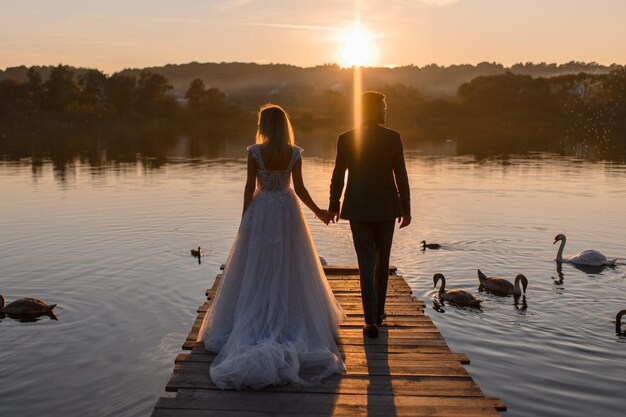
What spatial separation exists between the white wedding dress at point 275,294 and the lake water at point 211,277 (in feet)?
9.33

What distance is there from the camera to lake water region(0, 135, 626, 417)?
1159 centimetres

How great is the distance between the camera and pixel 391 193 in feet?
32.2

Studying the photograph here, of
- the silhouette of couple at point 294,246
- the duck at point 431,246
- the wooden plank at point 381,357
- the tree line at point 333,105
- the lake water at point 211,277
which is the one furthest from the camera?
the tree line at point 333,105

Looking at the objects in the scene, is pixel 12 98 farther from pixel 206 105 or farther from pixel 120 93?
pixel 206 105

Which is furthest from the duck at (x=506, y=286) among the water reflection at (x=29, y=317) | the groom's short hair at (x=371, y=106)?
the water reflection at (x=29, y=317)

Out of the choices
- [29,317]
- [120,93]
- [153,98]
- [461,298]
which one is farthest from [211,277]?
[120,93]

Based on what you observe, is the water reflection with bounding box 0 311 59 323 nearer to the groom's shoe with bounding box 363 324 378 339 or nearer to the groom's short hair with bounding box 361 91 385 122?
the groom's shoe with bounding box 363 324 378 339

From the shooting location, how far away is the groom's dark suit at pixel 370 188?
31.9 feet

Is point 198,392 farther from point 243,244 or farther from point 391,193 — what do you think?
point 391,193

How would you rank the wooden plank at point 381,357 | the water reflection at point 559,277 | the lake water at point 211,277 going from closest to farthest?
the wooden plank at point 381,357
the lake water at point 211,277
the water reflection at point 559,277

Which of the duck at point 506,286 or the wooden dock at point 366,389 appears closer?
the wooden dock at point 366,389

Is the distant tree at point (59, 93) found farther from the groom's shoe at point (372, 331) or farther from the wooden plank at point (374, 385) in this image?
the wooden plank at point (374, 385)

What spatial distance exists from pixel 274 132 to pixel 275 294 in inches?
87.9

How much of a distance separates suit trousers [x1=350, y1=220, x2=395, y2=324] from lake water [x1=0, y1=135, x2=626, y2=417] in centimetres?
294
